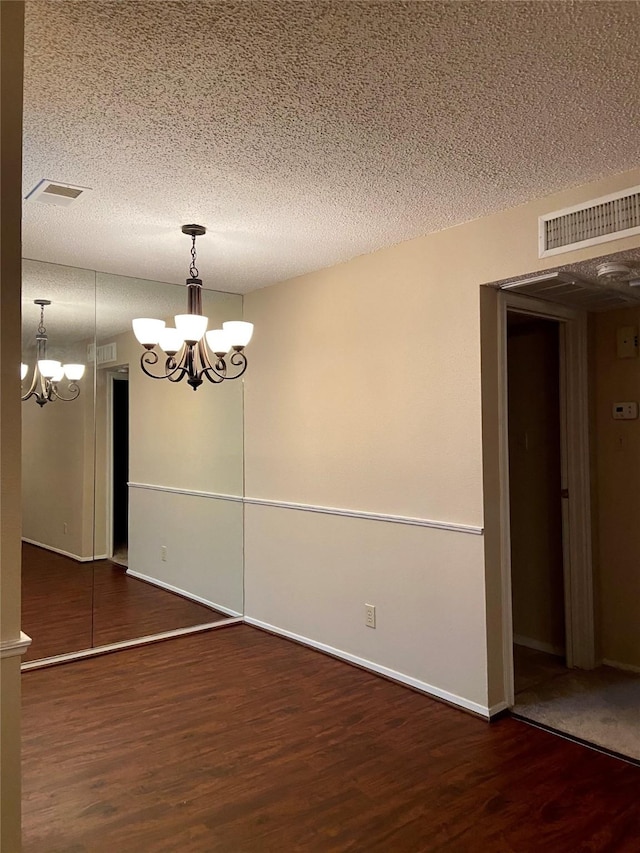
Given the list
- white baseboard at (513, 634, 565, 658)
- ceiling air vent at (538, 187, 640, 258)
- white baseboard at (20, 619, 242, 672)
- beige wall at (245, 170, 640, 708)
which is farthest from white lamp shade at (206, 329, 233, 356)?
white baseboard at (513, 634, 565, 658)

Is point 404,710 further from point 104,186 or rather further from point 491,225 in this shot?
point 104,186

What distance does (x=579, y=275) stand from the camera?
2.90 metres

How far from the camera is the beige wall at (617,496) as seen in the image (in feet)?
11.9

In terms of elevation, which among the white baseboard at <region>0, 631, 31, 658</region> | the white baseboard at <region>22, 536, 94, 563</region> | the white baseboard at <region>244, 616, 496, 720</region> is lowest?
the white baseboard at <region>244, 616, 496, 720</region>

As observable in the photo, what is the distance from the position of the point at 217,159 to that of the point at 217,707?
2.56m

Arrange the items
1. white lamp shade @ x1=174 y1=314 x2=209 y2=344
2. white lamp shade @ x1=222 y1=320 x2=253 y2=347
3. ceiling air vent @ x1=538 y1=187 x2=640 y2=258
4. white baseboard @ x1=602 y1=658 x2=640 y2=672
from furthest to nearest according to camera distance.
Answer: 1. white baseboard @ x1=602 y1=658 x2=640 y2=672
2. white lamp shade @ x1=222 y1=320 x2=253 y2=347
3. white lamp shade @ x1=174 y1=314 x2=209 y2=344
4. ceiling air vent @ x1=538 y1=187 x2=640 y2=258

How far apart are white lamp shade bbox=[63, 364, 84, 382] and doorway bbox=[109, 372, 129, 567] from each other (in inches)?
8.7

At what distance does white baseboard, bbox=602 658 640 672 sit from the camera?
142 inches

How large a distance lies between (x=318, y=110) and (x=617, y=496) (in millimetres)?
2852

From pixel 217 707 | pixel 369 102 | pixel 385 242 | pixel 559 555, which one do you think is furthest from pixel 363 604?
pixel 369 102

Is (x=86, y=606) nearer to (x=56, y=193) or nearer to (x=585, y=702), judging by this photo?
(x=56, y=193)

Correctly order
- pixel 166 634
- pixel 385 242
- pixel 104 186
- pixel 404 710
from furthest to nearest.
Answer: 1. pixel 166 634
2. pixel 385 242
3. pixel 404 710
4. pixel 104 186

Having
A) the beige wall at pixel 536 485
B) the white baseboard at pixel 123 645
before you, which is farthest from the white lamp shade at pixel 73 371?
the beige wall at pixel 536 485

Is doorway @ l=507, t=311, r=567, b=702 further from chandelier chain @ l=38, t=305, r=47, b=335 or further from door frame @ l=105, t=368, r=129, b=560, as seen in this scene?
chandelier chain @ l=38, t=305, r=47, b=335
